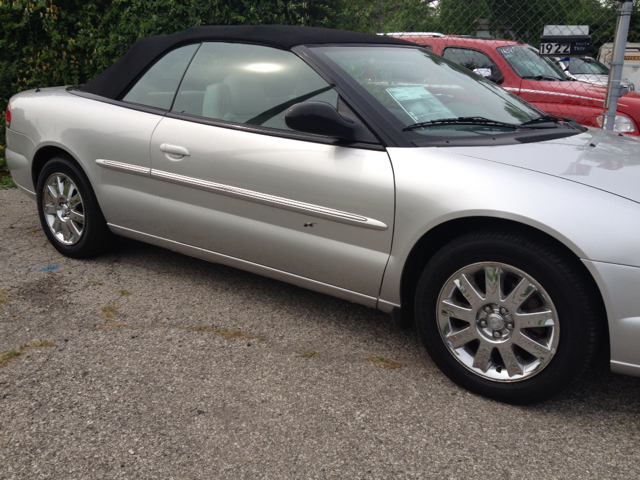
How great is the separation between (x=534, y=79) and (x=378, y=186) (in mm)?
4791

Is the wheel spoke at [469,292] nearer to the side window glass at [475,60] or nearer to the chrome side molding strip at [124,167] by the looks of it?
the chrome side molding strip at [124,167]

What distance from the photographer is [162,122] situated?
367cm

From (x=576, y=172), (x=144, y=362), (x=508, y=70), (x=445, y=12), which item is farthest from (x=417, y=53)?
(x=445, y=12)

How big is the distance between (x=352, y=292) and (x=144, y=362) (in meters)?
1.04

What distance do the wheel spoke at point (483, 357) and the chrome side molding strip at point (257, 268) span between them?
55 cm

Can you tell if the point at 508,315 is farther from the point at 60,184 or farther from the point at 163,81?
the point at 60,184

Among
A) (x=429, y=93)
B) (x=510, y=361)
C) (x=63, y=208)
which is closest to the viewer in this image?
(x=510, y=361)

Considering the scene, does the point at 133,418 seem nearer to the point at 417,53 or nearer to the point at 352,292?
the point at 352,292

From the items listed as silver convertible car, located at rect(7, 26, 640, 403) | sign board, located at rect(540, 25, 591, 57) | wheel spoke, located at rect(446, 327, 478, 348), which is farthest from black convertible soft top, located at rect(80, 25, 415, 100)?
sign board, located at rect(540, 25, 591, 57)

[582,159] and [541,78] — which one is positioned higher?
[582,159]

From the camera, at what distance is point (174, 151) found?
140 inches

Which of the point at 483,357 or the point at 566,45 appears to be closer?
the point at 483,357

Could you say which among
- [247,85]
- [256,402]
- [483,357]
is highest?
[247,85]


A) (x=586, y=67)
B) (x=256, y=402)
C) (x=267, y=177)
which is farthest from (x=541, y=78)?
(x=256, y=402)
